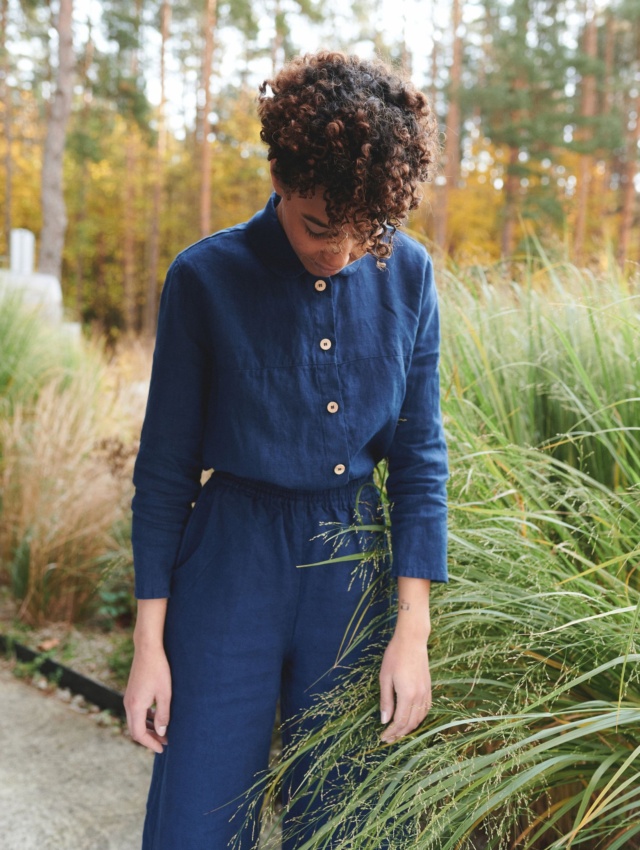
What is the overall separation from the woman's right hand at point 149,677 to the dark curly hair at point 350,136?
72 cm

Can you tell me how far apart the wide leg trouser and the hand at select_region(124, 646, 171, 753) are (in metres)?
0.02

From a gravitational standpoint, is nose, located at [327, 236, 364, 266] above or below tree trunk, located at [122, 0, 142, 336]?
below

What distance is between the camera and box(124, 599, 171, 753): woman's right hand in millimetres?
1309

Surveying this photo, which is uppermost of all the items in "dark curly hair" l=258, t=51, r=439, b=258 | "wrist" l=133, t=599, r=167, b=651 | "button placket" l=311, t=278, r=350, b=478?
"dark curly hair" l=258, t=51, r=439, b=258

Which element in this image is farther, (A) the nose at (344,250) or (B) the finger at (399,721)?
(B) the finger at (399,721)

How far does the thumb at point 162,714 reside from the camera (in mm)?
1319

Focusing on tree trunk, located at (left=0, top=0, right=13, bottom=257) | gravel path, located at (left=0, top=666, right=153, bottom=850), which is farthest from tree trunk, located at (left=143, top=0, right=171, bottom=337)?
gravel path, located at (left=0, top=666, right=153, bottom=850)

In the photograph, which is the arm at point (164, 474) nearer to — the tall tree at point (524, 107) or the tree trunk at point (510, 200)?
the tall tree at point (524, 107)

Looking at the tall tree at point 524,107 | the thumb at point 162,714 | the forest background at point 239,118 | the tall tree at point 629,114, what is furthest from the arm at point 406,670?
the tall tree at point 524,107

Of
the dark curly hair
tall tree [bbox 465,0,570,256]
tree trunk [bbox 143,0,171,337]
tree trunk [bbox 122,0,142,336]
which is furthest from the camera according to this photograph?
tree trunk [bbox 122,0,142,336]

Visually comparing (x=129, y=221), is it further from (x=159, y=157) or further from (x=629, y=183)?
(x=629, y=183)

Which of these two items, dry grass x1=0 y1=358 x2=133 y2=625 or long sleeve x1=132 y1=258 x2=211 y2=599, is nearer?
long sleeve x1=132 y1=258 x2=211 y2=599

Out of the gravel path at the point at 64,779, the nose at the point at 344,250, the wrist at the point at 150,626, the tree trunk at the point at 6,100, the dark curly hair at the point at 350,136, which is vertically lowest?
the gravel path at the point at 64,779

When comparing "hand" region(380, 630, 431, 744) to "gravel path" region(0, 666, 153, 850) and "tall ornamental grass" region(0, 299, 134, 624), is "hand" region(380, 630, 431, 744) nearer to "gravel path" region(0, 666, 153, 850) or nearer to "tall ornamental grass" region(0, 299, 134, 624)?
"gravel path" region(0, 666, 153, 850)
